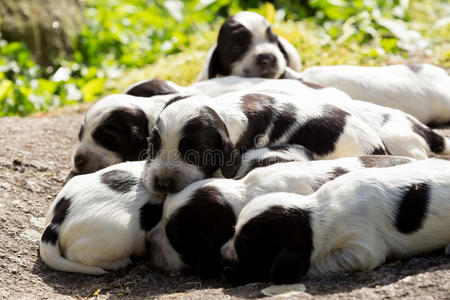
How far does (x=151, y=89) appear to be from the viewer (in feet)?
20.3

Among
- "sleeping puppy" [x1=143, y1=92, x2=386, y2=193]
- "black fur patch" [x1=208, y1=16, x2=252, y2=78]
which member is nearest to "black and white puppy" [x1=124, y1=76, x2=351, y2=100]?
"black fur patch" [x1=208, y1=16, x2=252, y2=78]

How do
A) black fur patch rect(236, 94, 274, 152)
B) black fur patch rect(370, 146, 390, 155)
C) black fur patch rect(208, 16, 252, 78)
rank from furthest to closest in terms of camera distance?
black fur patch rect(208, 16, 252, 78), black fur patch rect(370, 146, 390, 155), black fur patch rect(236, 94, 274, 152)

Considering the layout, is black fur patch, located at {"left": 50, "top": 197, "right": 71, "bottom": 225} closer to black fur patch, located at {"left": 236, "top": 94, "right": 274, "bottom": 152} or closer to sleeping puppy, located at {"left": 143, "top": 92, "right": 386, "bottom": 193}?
sleeping puppy, located at {"left": 143, "top": 92, "right": 386, "bottom": 193}

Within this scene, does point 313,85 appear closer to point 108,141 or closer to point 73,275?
point 108,141

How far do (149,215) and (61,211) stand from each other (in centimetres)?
58

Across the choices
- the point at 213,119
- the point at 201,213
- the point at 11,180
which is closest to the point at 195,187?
the point at 201,213

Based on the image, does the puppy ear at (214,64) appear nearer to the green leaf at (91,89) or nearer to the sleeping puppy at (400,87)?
the sleeping puppy at (400,87)

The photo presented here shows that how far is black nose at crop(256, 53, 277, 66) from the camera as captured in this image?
6.68m

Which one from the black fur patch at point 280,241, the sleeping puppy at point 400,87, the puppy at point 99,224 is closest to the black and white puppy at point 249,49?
the sleeping puppy at point 400,87

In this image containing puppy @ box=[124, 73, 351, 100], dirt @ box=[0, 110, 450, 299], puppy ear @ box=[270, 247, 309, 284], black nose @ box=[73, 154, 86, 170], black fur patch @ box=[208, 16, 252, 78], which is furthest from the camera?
black fur patch @ box=[208, 16, 252, 78]

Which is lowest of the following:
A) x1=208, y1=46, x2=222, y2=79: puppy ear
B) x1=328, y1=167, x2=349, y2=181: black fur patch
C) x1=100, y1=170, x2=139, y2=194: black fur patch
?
x1=208, y1=46, x2=222, y2=79: puppy ear

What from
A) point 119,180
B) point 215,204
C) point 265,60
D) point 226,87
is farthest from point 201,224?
point 265,60

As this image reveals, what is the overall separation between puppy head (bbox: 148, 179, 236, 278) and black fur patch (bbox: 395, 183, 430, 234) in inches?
39.1

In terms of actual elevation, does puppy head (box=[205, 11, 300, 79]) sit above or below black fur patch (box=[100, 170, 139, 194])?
above
